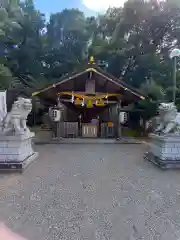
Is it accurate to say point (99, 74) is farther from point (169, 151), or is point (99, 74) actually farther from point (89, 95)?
point (169, 151)

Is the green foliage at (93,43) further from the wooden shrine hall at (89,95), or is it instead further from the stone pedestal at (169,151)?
the stone pedestal at (169,151)

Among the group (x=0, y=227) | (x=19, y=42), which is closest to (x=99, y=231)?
(x=0, y=227)

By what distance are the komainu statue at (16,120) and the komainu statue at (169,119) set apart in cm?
319

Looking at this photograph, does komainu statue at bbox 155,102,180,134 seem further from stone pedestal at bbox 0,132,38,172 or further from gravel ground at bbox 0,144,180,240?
stone pedestal at bbox 0,132,38,172

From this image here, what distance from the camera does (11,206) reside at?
9.13 feet

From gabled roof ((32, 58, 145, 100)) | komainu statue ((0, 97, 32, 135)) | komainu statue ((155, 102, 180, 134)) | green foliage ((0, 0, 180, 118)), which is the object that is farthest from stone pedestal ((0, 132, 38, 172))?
green foliage ((0, 0, 180, 118))

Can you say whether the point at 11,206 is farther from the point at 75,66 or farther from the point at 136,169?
the point at 75,66

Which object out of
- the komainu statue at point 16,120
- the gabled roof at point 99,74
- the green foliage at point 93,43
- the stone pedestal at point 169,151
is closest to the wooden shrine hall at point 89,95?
the gabled roof at point 99,74

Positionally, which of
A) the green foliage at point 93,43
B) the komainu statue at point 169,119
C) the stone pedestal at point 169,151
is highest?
the green foliage at point 93,43

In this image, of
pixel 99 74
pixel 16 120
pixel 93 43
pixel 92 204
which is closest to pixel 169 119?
pixel 92 204

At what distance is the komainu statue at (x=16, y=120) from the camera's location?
470 cm

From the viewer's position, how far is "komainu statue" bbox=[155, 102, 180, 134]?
4.83m

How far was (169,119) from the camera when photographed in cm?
488

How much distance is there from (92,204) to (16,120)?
2.77m
